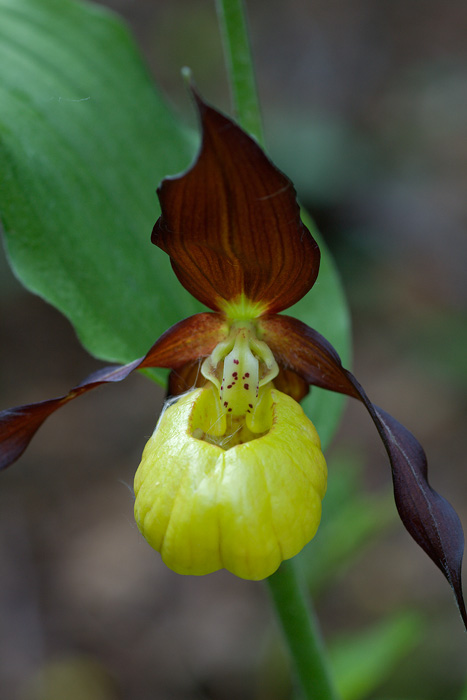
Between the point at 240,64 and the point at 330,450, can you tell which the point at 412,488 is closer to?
the point at 240,64

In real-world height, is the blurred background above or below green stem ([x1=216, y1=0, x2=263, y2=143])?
below

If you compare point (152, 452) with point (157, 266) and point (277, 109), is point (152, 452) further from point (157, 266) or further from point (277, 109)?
point (277, 109)

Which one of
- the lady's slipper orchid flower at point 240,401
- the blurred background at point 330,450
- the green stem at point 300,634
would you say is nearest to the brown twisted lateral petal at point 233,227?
the lady's slipper orchid flower at point 240,401

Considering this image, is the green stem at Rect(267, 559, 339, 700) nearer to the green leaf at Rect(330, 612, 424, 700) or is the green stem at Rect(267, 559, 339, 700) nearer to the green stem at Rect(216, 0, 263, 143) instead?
the green leaf at Rect(330, 612, 424, 700)

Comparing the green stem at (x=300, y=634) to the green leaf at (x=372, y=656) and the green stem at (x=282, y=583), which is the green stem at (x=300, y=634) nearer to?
the green stem at (x=282, y=583)

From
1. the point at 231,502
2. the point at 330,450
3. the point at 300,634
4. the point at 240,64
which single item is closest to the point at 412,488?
the point at 231,502

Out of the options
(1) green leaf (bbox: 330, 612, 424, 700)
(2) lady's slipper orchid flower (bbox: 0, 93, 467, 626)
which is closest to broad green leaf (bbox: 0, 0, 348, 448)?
(2) lady's slipper orchid flower (bbox: 0, 93, 467, 626)
